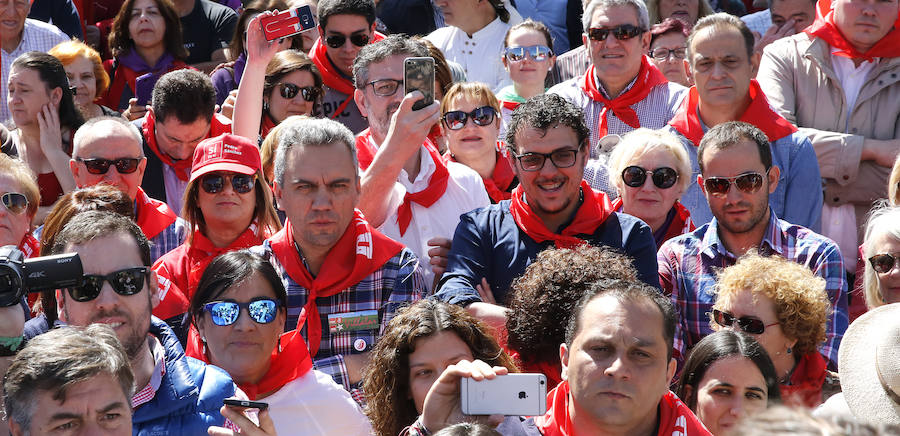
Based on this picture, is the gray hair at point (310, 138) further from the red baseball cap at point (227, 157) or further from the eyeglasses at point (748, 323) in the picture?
the eyeglasses at point (748, 323)

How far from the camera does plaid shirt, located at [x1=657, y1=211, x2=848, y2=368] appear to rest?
466 cm

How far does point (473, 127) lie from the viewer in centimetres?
586

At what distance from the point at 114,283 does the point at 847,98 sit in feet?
13.6

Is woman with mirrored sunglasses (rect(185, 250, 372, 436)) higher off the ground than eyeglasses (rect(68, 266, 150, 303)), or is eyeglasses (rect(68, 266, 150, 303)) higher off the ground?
eyeglasses (rect(68, 266, 150, 303))

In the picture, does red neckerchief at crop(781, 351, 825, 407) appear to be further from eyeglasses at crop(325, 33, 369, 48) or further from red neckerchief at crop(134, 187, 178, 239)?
eyeglasses at crop(325, 33, 369, 48)

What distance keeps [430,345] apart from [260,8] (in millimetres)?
4442

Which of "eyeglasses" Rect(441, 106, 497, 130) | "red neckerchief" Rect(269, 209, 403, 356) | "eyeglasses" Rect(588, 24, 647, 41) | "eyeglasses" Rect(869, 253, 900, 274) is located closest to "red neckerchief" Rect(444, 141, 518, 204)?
"eyeglasses" Rect(441, 106, 497, 130)

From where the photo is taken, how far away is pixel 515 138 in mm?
4715

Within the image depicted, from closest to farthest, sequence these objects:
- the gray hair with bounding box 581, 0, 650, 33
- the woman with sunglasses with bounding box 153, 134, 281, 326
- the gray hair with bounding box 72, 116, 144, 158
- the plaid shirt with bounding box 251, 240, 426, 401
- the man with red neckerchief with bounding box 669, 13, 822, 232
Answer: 1. the plaid shirt with bounding box 251, 240, 426, 401
2. the woman with sunglasses with bounding box 153, 134, 281, 326
3. the gray hair with bounding box 72, 116, 144, 158
4. the man with red neckerchief with bounding box 669, 13, 822, 232
5. the gray hair with bounding box 581, 0, 650, 33

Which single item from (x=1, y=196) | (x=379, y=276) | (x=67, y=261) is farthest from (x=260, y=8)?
(x=67, y=261)

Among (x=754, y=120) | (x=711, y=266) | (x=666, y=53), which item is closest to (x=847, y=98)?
(x=754, y=120)

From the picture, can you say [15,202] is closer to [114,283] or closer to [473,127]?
[114,283]

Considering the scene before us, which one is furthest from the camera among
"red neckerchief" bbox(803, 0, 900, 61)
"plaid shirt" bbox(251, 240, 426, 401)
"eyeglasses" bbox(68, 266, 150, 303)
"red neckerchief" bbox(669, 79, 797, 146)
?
"red neckerchief" bbox(803, 0, 900, 61)

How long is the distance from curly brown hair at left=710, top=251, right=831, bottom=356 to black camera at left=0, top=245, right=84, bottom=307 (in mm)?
2410
